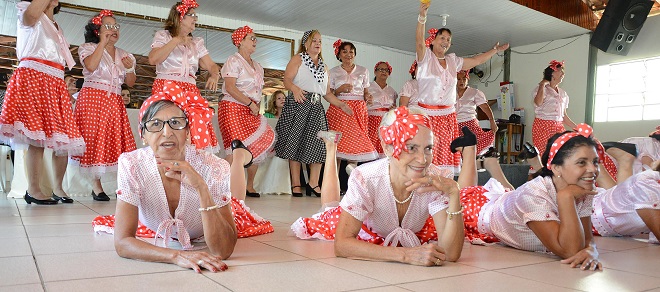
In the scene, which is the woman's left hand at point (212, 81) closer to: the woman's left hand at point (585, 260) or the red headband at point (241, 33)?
the red headband at point (241, 33)

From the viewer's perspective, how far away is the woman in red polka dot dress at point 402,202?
6.39ft

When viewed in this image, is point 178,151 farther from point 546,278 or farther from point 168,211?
point 546,278

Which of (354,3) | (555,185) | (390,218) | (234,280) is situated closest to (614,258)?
(555,185)

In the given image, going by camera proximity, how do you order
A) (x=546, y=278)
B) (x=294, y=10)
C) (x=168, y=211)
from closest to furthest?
(x=546, y=278) < (x=168, y=211) < (x=294, y=10)

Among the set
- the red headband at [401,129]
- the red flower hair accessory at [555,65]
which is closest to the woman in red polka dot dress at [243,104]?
the red headband at [401,129]

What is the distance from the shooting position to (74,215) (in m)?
3.31

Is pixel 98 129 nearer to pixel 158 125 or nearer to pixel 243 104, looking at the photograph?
pixel 243 104

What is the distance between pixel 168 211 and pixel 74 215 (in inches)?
63.8

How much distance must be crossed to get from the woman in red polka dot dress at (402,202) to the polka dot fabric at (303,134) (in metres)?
3.05

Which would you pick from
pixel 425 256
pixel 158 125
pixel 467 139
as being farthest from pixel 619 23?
pixel 158 125

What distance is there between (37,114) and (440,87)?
11.1 ft

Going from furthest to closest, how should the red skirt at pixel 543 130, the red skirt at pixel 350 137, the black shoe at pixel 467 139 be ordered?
1. the red skirt at pixel 543 130
2. the red skirt at pixel 350 137
3. the black shoe at pixel 467 139

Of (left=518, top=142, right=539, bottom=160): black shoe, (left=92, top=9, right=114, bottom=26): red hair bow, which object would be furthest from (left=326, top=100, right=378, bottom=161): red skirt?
(left=92, top=9, right=114, bottom=26): red hair bow

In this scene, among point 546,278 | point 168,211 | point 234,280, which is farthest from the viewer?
point 168,211
